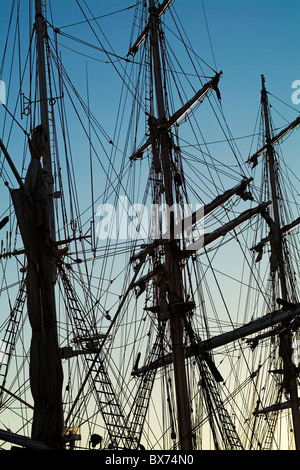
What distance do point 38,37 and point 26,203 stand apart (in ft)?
23.8

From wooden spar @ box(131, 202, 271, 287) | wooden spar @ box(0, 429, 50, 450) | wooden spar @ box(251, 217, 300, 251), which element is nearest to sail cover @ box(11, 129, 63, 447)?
wooden spar @ box(0, 429, 50, 450)

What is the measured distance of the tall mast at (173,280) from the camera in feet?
90.9

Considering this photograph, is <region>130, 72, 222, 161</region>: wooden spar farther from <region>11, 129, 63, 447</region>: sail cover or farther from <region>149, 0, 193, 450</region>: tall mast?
<region>11, 129, 63, 447</region>: sail cover

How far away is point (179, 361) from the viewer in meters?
28.6

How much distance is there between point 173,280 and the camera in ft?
99.7

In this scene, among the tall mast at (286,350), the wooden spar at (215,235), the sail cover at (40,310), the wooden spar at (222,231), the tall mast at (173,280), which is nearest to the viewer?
the sail cover at (40,310)

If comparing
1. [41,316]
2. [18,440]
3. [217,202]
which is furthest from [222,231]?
[18,440]

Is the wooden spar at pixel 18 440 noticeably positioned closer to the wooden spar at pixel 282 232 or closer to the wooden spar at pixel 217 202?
the wooden spar at pixel 217 202

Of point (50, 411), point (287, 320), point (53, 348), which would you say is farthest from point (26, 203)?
point (287, 320)

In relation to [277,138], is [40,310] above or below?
below

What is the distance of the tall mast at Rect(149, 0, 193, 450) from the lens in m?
27.7

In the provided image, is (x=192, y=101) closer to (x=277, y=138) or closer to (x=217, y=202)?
(x=217, y=202)

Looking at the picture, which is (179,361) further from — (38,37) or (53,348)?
(38,37)

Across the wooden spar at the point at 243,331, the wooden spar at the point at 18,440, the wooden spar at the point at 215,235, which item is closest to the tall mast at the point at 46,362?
the wooden spar at the point at 18,440
